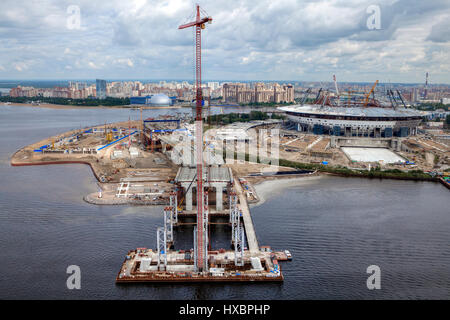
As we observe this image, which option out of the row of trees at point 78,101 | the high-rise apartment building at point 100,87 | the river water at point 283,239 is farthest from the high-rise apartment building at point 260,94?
the river water at point 283,239

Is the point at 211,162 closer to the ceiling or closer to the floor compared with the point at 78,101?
closer to the floor

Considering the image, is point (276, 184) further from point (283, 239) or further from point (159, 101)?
point (159, 101)

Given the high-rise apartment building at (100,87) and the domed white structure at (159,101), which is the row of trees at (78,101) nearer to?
the domed white structure at (159,101)

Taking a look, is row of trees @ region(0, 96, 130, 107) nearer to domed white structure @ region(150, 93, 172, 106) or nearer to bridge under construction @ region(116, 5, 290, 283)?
domed white structure @ region(150, 93, 172, 106)

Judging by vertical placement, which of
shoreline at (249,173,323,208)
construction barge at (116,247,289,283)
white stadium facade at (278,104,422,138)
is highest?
white stadium facade at (278,104,422,138)

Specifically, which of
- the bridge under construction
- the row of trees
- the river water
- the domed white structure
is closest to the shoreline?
the river water

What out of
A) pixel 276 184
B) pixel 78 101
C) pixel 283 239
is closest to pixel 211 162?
pixel 276 184
